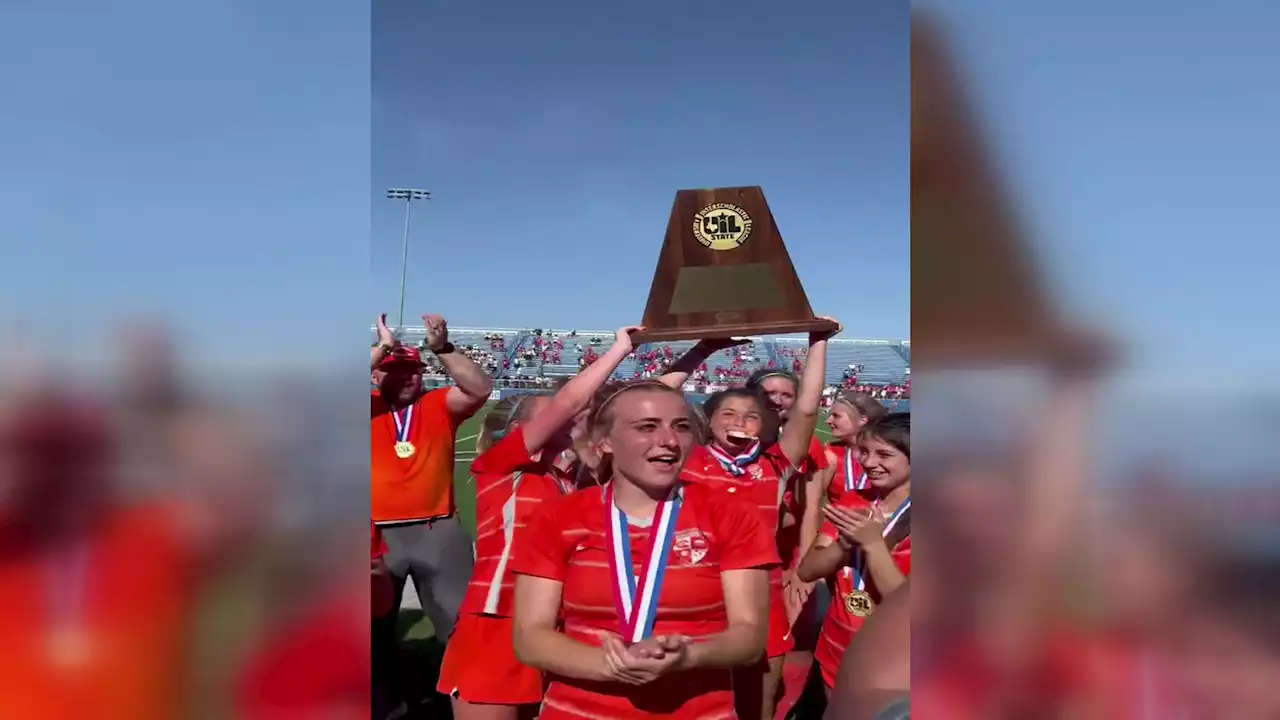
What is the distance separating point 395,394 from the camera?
9.28 ft

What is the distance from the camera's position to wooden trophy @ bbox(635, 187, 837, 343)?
4.99 feet

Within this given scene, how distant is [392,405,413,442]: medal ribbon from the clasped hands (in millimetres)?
1763

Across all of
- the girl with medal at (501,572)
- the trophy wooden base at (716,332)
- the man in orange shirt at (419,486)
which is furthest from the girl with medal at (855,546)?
the man in orange shirt at (419,486)

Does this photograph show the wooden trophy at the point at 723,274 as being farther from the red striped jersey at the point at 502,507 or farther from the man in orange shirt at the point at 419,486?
the man in orange shirt at the point at 419,486

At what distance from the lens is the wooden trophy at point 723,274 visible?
1.52m
